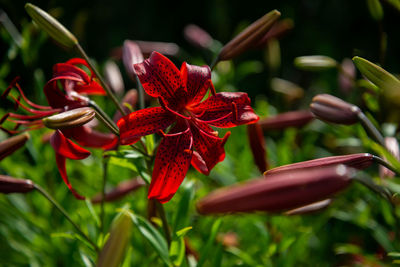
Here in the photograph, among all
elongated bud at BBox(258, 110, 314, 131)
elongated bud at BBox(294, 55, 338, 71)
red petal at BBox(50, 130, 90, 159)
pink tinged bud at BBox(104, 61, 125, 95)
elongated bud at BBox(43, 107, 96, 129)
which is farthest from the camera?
pink tinged bud at BBox(104, 61, 125, 95)

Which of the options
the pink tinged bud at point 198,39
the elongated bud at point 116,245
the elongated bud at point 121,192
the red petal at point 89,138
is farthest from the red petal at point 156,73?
the pink tinged bud at point 198,39

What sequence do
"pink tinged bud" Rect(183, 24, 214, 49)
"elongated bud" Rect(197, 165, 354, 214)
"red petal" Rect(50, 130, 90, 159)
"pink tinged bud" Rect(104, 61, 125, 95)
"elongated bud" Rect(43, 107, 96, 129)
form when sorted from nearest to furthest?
"elongated bud" Rect(197, 165, 354, 214)
"elongated bud" Rect(43, 107, 96, 129)
"red petal" Rect(50, 130, 90, 159)
"pink tinged bud" Rect(104, 61, 125, 95)
"pink tinged bud" Rect(183, 24, 214, 49)

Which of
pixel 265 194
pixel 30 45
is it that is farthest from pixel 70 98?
pixel 30 45

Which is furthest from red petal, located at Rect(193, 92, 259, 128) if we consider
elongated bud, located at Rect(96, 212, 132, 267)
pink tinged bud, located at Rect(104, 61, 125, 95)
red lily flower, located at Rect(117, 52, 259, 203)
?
pink tinged bud, located at Rect(104, 61, 125, 95)

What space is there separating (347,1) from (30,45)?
168 centimetres

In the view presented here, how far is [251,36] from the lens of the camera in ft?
1.98

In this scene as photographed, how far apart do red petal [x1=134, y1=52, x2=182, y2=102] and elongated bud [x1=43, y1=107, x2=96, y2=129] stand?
0.28 ft

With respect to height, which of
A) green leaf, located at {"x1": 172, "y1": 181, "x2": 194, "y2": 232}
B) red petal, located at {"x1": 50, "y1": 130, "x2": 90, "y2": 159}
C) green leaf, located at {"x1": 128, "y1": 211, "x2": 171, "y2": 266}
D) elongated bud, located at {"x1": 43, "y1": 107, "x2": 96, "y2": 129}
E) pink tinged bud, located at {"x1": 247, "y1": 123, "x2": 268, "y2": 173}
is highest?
elongated bud, located at {"x1": 43, "y1": 107, "x2": 96, "y2": 129}

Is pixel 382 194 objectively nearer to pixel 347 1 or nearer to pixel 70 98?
pixel 70 98

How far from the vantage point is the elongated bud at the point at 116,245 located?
34cm

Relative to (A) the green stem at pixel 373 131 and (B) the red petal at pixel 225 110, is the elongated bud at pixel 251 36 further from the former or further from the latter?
(A) the green stem at pixel 373 131

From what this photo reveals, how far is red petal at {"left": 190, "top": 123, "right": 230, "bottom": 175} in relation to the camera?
21.9 inches

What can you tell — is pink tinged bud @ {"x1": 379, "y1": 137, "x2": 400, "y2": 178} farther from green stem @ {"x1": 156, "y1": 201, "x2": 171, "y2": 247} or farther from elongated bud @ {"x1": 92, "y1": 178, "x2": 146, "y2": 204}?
elongated bud @ {"x1": 92, "y1": 178, "x2": 146, "y2": 204}

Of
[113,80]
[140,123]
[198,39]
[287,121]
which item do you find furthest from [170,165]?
[198,39]
